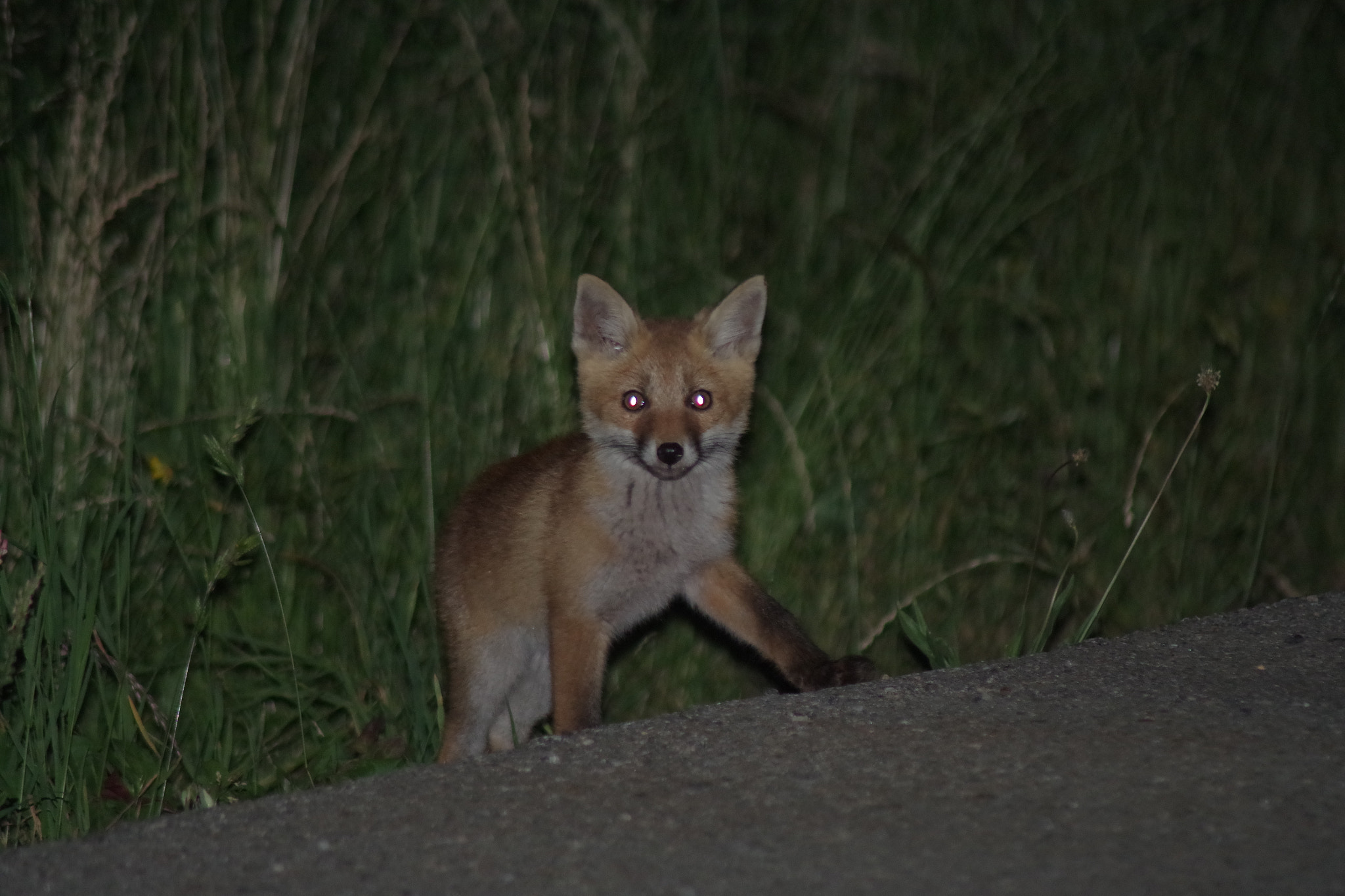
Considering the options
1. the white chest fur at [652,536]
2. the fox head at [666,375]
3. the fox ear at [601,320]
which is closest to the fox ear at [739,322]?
the fox head at [666,375]

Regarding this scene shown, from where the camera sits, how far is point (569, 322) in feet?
15.1

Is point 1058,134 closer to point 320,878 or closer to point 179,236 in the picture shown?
point 179,236

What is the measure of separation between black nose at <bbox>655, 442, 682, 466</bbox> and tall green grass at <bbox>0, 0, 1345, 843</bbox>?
2.49ft

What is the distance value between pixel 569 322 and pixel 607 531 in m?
0.98

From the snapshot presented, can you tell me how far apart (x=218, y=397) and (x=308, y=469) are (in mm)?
329

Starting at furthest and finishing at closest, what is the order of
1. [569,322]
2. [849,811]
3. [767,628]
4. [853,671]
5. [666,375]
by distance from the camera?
1. [569,322]
2. [666,375]
3. [767,628]
4. [853,671]
5. [849,811]

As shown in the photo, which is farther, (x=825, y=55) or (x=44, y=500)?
(x=825, y=55)

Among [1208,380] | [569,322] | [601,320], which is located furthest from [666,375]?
[1208,380]

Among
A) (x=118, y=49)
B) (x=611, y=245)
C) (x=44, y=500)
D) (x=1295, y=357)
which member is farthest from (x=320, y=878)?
(x=1295, y=357)

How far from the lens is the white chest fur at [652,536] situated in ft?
12.7

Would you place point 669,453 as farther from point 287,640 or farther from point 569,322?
point 287,640

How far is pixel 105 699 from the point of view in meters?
3.62

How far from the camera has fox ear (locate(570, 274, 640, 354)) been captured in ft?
13.2

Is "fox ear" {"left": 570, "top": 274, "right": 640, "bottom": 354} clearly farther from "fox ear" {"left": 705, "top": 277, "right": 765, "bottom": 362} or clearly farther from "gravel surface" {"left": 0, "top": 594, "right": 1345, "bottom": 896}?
"gravel surface" {"left": 0, "top": 594, "right": 1345, "bottom": 896}
